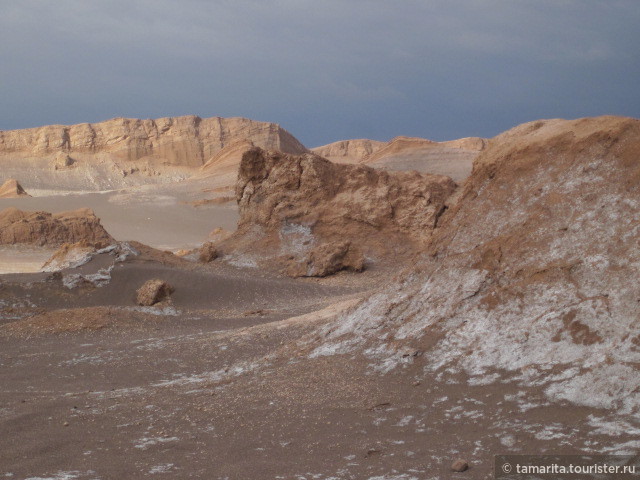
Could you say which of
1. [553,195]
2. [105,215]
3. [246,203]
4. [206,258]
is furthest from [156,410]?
[105,215]

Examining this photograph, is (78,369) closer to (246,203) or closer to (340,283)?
(340,283)

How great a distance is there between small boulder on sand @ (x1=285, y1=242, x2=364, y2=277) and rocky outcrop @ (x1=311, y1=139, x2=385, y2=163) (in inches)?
2788

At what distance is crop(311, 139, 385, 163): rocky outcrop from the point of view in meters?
89.6

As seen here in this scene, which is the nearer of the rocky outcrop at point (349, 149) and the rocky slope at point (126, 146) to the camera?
the rocky slope at point (126, 146)

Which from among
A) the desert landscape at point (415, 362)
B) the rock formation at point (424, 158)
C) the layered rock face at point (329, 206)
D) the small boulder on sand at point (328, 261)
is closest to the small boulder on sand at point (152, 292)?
the desert landscape at point (415, 362)

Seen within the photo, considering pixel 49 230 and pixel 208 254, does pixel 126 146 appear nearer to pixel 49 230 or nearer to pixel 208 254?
pixel 49 230

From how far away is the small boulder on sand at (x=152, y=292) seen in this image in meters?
14.2

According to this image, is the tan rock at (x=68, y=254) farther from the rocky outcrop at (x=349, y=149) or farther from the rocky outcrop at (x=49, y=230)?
the rocky outcrop at (x=349, y=149)

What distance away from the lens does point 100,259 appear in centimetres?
1636

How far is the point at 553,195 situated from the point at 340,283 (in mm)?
11488

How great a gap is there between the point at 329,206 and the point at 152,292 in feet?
25.5

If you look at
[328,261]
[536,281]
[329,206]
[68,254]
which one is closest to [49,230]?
[68,254]

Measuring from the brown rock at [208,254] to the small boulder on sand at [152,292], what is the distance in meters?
4.90

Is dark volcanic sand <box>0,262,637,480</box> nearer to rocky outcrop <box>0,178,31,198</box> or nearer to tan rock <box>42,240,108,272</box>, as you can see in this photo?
tan rock <box>42,240,108,272</box>
